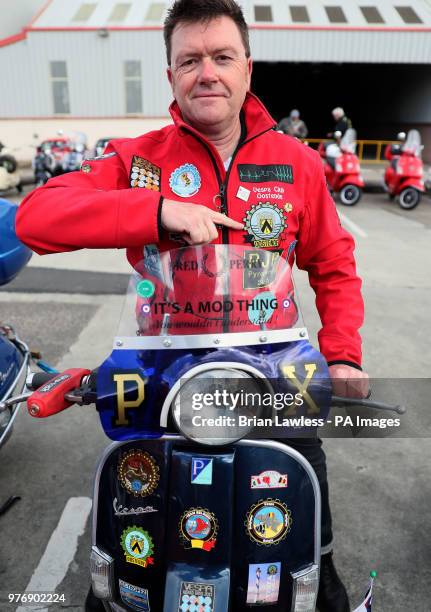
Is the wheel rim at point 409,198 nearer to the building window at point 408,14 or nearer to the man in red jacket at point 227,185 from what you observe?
the man in red jacket at point 227,185

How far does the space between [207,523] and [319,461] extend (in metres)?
0.56

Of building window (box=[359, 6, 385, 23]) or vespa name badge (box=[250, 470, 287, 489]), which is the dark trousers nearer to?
vespa name badge (box=[250, 470, 287, 489])

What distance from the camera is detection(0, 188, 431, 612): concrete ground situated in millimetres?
2293

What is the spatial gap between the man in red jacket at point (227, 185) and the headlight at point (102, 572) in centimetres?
34

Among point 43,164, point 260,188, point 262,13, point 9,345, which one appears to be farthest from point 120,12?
point 260,188

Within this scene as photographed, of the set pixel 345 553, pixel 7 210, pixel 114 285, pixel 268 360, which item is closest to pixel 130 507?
pixel 268 360

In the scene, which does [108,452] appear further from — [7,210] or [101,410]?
[7,210]

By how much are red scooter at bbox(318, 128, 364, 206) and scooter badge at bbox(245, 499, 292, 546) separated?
1064 cm

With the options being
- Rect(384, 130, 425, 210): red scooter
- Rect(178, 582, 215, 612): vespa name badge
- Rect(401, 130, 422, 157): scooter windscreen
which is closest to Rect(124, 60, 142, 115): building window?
Rect(384, 130, 425, 210): red scooter

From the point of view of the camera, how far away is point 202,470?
1326 millimetres

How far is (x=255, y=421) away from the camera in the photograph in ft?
3.97

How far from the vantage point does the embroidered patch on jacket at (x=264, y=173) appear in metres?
1.78

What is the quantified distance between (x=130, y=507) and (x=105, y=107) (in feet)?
69.6

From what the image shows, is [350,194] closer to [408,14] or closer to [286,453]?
[286,453]
